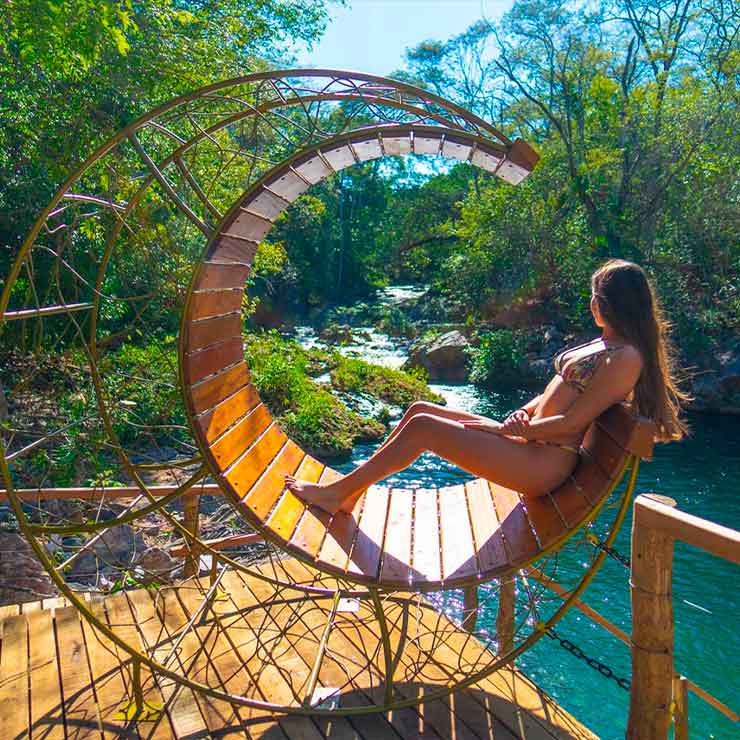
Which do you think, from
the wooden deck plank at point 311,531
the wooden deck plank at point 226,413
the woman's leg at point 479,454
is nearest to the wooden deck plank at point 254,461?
the wooden deck plank at point 226,413

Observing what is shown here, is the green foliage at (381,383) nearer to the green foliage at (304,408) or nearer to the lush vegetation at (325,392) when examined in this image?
the lush vegetation at (325,392)

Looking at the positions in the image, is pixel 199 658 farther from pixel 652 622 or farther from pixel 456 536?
pixel 652 622

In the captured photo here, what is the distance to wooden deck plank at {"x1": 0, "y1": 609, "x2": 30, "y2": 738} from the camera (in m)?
2.35

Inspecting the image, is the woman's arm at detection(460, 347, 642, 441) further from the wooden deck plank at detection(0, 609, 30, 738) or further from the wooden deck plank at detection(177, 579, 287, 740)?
the wooden deck plank at detection(0, 609, 30, 738)

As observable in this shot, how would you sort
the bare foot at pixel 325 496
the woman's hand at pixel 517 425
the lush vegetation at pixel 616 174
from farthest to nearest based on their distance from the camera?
1. the lush vegetation at pixel 616 174
2. the bare foot at pixel 325 496
3. the woman's hand at pixel 517 425

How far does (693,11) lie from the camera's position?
1661 centimetres

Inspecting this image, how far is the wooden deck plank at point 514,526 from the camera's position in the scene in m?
2.31

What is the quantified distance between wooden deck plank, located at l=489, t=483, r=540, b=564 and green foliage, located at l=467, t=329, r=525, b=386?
438 inches

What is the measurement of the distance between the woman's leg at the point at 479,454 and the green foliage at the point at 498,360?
37.7ft

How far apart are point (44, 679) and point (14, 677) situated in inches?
4.9

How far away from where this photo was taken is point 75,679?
261cm

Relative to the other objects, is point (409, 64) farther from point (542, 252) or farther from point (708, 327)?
point (708, 327)

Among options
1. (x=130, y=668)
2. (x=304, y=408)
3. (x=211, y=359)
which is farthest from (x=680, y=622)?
(x=304, y=408)

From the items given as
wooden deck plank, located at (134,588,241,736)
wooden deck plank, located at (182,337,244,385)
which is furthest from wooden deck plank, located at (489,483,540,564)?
wooden deck plank, located at (182,337,244,385)
